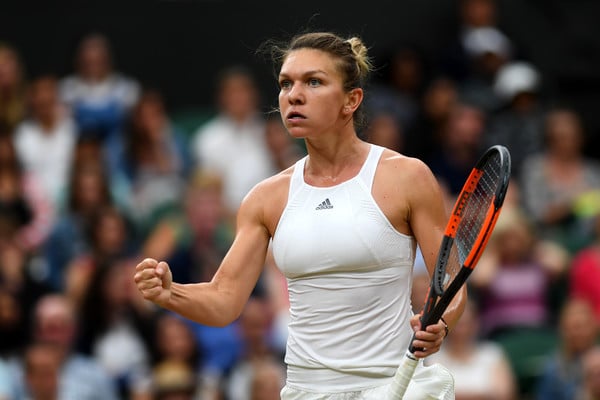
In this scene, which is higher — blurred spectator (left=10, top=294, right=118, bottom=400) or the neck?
the neck

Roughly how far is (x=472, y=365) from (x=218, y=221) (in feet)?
7.09

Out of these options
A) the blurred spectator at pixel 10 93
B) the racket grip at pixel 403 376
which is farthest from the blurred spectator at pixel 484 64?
the racket grip at pixel 403 376

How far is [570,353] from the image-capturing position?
841 centimetres

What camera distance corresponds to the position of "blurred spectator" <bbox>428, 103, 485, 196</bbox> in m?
10.3

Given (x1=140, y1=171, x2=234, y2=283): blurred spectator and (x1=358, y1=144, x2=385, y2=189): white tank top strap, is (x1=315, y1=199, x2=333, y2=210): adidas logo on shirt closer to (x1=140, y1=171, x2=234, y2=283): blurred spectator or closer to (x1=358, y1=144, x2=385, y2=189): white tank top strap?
(x1=358, y1=144, x2=385, y2=189): white tank top strap

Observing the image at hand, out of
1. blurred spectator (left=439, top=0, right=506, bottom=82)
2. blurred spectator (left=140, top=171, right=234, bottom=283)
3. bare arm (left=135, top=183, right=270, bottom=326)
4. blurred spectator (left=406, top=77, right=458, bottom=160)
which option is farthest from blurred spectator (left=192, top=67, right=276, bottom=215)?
bare arm (left=135, top=183, right=270, bottom=326)

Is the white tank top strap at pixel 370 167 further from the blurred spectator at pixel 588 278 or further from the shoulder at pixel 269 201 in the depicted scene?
the blurred spectator at pixel 588 278

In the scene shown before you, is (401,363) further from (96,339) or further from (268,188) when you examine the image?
(96,339)

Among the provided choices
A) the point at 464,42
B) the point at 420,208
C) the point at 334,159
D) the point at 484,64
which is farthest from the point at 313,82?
the point at 464,42

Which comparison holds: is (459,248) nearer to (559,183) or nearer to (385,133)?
(385,133)

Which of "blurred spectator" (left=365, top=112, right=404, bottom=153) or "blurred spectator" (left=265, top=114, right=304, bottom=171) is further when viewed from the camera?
"blurred spectator" (left=265, top=114, right=304, bottom=171)

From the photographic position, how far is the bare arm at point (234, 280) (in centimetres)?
477

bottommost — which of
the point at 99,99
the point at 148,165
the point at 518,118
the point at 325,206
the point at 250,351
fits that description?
the point at 250,351

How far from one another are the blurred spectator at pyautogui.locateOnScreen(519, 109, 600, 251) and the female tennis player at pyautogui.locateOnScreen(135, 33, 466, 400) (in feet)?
17.6
